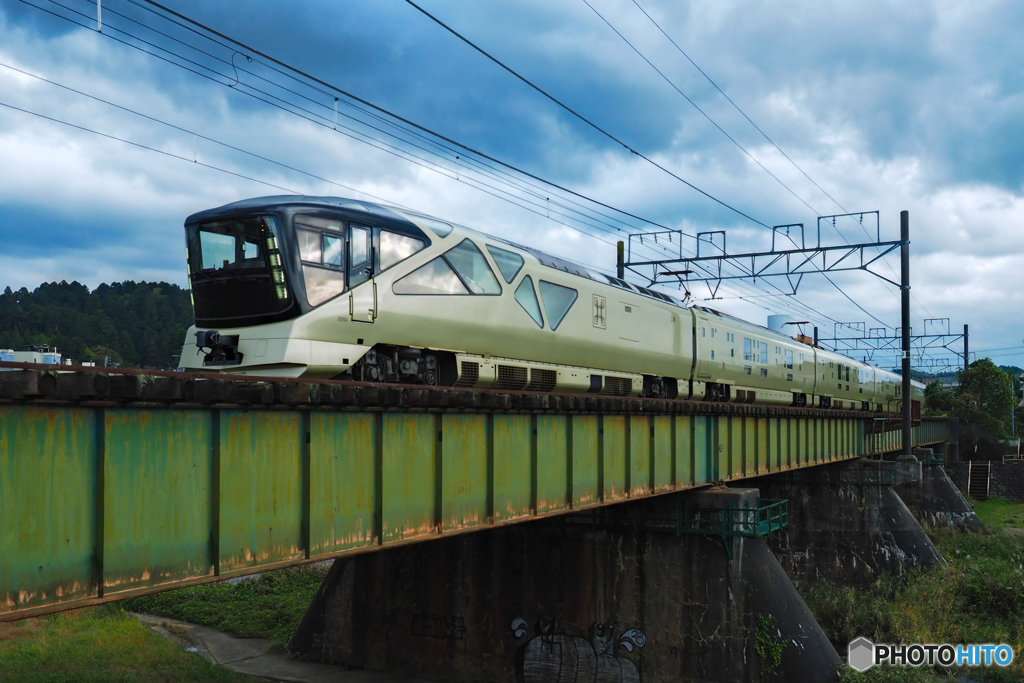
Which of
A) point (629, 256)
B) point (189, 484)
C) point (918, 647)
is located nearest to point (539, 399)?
point (189, 484)

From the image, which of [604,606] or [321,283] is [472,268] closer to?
[321,283]

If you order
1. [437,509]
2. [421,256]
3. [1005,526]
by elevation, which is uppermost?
[421,256]

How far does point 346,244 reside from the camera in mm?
13734

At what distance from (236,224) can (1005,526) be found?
53.3 m

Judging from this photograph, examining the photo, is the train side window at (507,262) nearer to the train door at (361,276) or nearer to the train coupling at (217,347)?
the train door at (361,276)

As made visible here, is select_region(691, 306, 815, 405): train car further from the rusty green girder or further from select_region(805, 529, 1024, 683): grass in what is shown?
the rusty green girder

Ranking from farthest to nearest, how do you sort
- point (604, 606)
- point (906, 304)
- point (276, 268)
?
1. point (906, 304)
2. point (604, 606)
3. point (276, 268)

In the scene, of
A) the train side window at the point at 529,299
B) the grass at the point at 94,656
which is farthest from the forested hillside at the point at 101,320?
the train side window at the point at 529,299

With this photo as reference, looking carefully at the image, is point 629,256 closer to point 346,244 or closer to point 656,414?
point 656,414

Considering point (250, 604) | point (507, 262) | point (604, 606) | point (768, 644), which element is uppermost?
point (507, 262)

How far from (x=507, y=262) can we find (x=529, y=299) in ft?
3.28

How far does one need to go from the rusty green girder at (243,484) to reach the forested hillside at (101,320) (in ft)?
125

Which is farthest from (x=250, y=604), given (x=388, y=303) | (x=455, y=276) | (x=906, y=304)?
(x=906, y=304)

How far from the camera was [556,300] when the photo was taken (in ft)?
62.6
